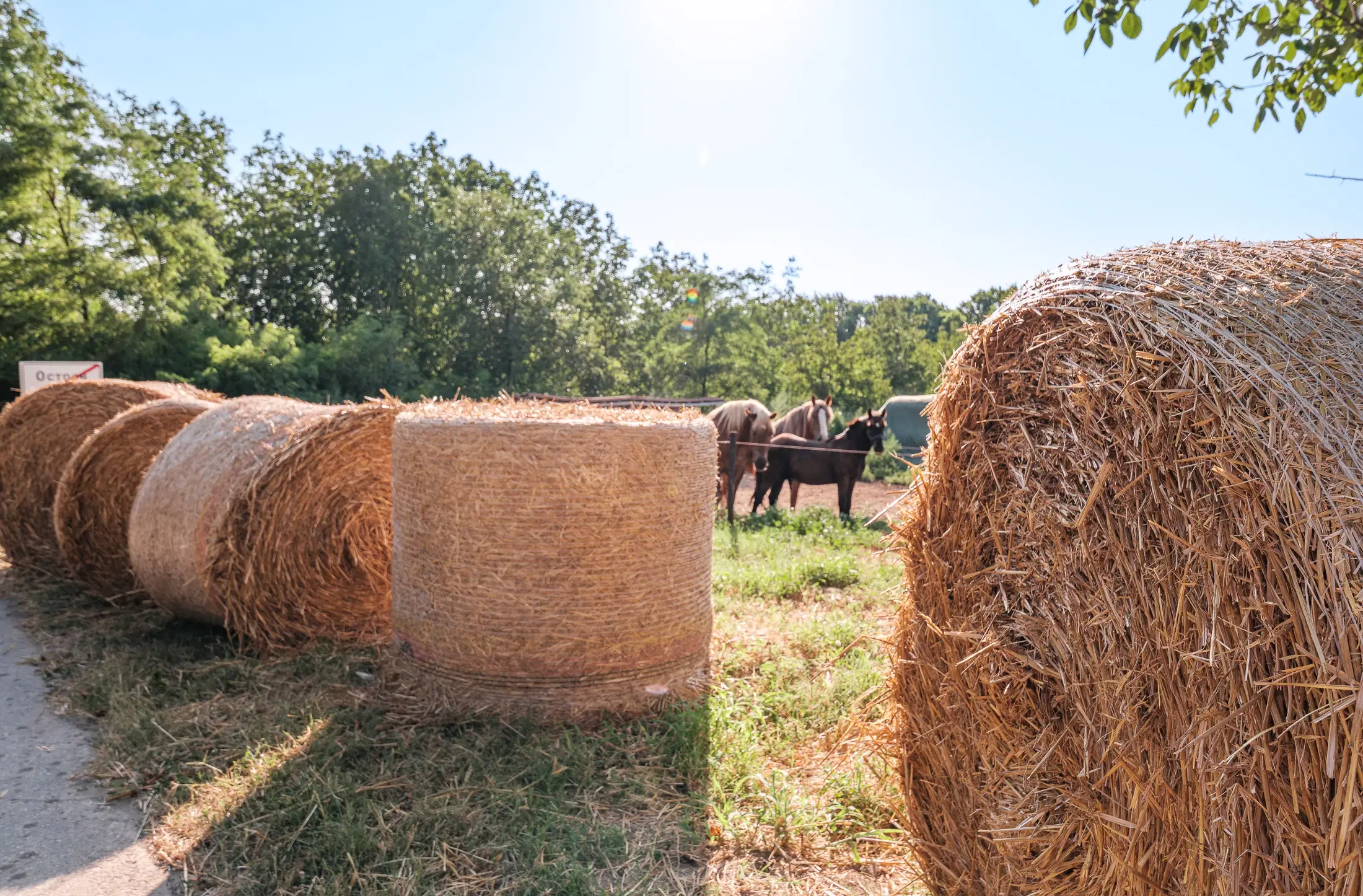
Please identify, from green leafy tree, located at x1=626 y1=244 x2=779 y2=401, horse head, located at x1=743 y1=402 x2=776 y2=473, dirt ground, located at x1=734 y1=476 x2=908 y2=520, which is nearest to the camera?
horse head, located at x1=743 y1=402 x2=776 y2=473

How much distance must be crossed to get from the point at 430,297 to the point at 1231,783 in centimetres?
2977

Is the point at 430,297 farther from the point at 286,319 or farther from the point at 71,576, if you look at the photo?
the point at 71,576

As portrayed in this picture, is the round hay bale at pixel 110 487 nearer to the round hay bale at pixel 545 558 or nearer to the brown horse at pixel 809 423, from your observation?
the round hay bale at pixel 545 558

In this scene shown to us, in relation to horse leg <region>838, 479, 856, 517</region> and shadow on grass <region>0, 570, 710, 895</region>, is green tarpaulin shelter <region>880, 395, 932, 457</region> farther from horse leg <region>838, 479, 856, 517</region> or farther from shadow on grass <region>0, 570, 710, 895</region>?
shadow on grass <region>0, 570, 710, 895</region>

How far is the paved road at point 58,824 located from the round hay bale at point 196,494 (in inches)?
40.3

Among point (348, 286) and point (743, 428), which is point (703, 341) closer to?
point (348, 286)

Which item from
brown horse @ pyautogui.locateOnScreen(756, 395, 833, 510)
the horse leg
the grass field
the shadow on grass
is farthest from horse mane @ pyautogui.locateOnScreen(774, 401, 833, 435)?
the shadow on grass

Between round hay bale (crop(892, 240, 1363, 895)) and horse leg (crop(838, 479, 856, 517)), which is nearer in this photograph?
round hay bale (crop(892, 240, 1363, 895))

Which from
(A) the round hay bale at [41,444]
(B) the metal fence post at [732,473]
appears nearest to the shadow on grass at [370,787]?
(A) the round hay bale at [41,444]

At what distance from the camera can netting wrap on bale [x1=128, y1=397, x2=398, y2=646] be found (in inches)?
209

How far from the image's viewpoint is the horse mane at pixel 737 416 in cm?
1377

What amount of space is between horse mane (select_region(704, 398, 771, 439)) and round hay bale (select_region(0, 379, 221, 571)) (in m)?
7.93

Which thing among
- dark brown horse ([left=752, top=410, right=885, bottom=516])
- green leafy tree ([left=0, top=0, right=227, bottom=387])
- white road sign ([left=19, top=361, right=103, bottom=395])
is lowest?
dark brown horse ([left=752, top=410, right=885, bottom=516])

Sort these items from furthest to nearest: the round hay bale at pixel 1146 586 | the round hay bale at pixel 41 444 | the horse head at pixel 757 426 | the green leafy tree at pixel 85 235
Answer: the green leafy tree at pixel 85 235, the horse head at pixel 757 426, the round hay bale at pixel 41 444, the round hay bale at pixel 1146 586
